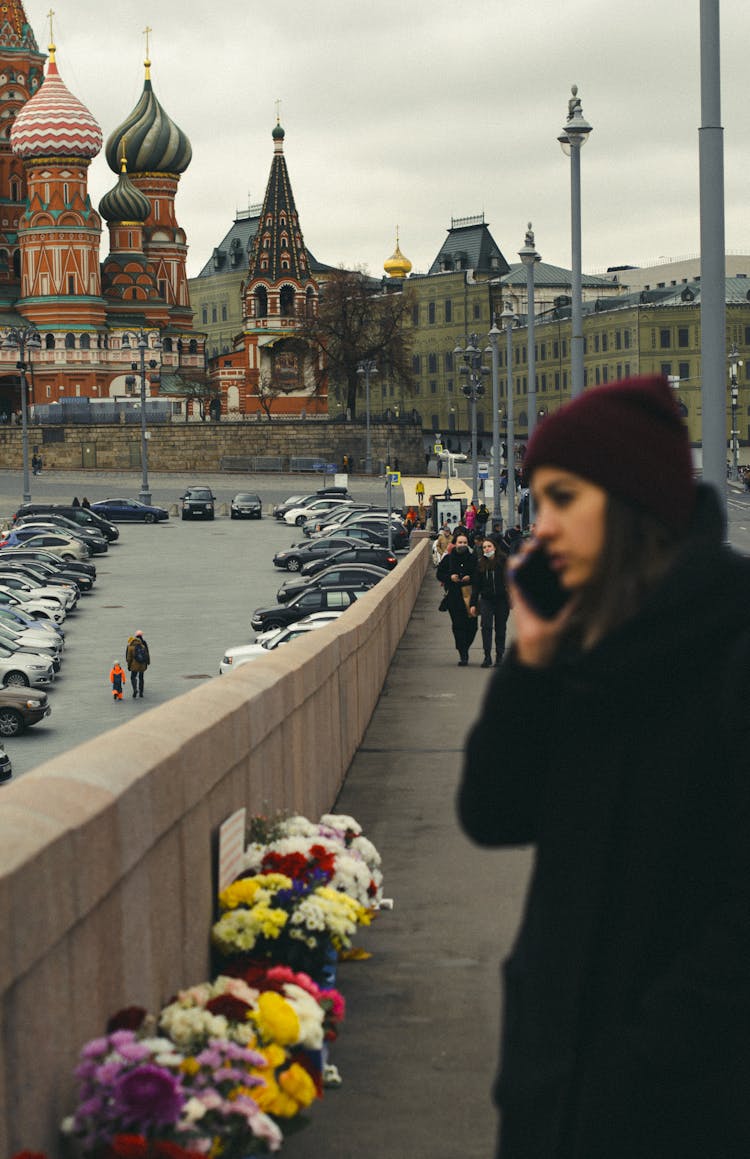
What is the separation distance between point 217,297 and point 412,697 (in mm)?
162140

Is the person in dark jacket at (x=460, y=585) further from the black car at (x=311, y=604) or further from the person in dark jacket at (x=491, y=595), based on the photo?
the black car at (x=311, y=604)

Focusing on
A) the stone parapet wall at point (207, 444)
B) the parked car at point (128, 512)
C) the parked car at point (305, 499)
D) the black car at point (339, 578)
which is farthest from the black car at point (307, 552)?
the stone parapet wall at point (207, 444)

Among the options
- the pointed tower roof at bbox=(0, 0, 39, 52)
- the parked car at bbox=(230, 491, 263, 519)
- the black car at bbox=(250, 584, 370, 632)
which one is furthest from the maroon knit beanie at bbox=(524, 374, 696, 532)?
the pointed tower roof at bbox=(0, 0, 39, 52)

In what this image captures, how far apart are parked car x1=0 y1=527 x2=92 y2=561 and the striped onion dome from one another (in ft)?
204

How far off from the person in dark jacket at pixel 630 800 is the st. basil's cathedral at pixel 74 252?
4435 inches

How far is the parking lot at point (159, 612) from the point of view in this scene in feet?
101

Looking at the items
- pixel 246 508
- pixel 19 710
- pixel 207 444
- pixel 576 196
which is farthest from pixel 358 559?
pixel 207 444

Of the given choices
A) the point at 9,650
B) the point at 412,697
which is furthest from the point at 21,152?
the point at 412,697

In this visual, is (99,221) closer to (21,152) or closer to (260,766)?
(21,152)

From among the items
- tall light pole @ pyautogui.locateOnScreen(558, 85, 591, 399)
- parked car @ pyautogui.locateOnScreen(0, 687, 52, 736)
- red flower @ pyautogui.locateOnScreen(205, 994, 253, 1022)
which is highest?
tall light pole @ pyautogui.locateOnScreen(558, 85, 591, 399)

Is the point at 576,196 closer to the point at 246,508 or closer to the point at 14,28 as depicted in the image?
the point at 246,508

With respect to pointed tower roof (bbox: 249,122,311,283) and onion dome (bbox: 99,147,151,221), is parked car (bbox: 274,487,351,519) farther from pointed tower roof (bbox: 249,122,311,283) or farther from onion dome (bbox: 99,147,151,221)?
onion dome (bbox: 99,147,151,221)

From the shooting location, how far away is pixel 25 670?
32.7 metres

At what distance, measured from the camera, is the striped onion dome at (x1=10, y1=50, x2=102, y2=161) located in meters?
118
